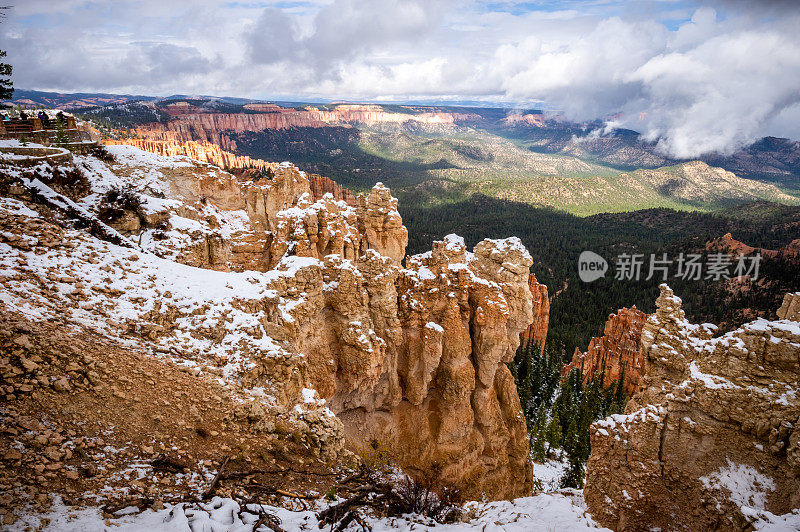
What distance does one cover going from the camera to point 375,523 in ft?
21.0

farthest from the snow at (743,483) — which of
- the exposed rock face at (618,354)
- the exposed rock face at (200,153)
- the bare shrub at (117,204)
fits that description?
the exposed rock face at (200,153)

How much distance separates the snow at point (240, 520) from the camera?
458 cm

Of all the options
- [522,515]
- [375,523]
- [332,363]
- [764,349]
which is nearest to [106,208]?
[332,363]

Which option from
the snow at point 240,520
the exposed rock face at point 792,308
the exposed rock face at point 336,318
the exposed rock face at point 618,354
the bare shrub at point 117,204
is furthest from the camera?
the exposed rock face at point 618,354

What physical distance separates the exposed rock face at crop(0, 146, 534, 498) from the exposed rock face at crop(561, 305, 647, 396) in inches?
1562

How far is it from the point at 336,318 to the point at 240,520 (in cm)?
960

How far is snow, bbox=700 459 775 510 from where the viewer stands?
912 centimetres

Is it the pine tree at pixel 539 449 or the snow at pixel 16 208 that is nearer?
the snow at pixel 16 208

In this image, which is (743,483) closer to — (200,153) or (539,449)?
(539,449)

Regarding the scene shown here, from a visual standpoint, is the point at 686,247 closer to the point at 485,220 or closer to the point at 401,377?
the point at 485,220

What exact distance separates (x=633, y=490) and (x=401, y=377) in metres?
9.26

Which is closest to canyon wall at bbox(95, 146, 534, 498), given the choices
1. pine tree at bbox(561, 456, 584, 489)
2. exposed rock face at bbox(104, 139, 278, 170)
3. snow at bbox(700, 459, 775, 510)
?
snow at bbox(700, 459, 775, 510)

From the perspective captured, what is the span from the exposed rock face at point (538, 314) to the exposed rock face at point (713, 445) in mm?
46693

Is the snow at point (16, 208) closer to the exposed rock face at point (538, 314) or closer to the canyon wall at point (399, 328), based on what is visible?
the canyon wall at point (399, 328)
